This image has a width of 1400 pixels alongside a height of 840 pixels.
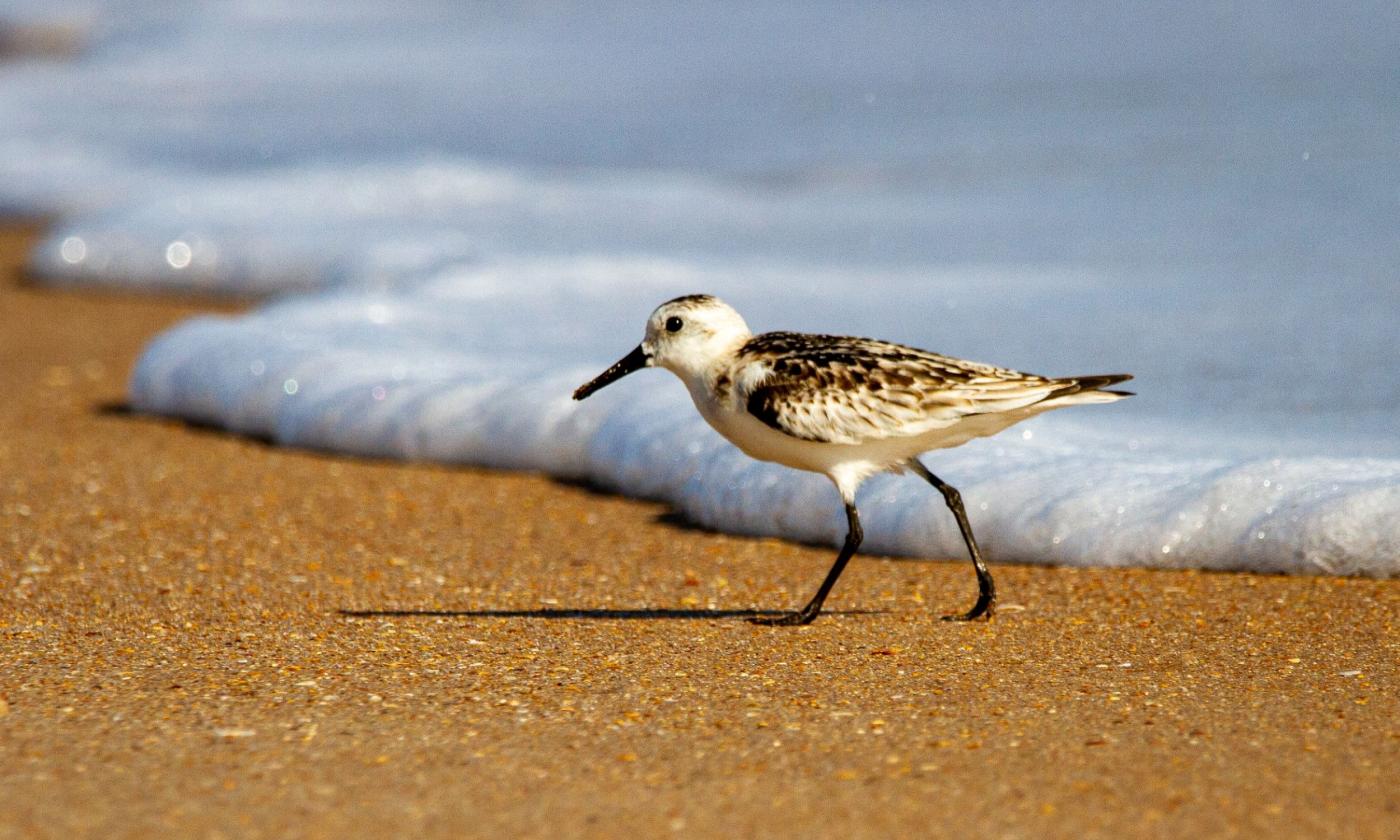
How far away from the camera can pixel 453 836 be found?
3094 millimetres

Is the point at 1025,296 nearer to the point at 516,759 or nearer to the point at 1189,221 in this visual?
the point at 1189,221

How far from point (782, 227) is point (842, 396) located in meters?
7.99

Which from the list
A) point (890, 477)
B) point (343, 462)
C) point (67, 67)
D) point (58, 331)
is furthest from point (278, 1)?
point (890, 477)

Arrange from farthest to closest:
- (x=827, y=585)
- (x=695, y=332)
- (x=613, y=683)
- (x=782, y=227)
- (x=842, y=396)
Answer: (x=782, y=227) < (x=695, y=332) < (x=827, y=585) < (x=842, y=396) < (x=613, y=683)

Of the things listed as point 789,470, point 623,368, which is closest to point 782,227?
point 789,470

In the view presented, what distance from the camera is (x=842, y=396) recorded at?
459cm

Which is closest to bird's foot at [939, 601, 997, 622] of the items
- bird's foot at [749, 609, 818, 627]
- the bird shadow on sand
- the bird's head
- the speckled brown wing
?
the bird shadow on sand

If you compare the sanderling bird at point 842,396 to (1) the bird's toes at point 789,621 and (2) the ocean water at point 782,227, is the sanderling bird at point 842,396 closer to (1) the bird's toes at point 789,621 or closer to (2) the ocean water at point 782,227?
(1) the bird's toes at point 789,621

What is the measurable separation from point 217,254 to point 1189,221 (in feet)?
21.9

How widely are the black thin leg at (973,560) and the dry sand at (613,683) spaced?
0.20 feet

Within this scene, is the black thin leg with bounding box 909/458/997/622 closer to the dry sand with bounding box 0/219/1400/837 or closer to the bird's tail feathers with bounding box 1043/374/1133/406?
the dry sand with bounding box 0/219/1400/837

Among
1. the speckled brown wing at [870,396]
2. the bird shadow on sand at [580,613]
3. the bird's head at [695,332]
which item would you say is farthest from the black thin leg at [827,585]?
the bird's head at [695,332]

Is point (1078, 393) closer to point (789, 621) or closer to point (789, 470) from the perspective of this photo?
point (789, 621)

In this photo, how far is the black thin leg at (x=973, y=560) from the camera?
15.8ft
